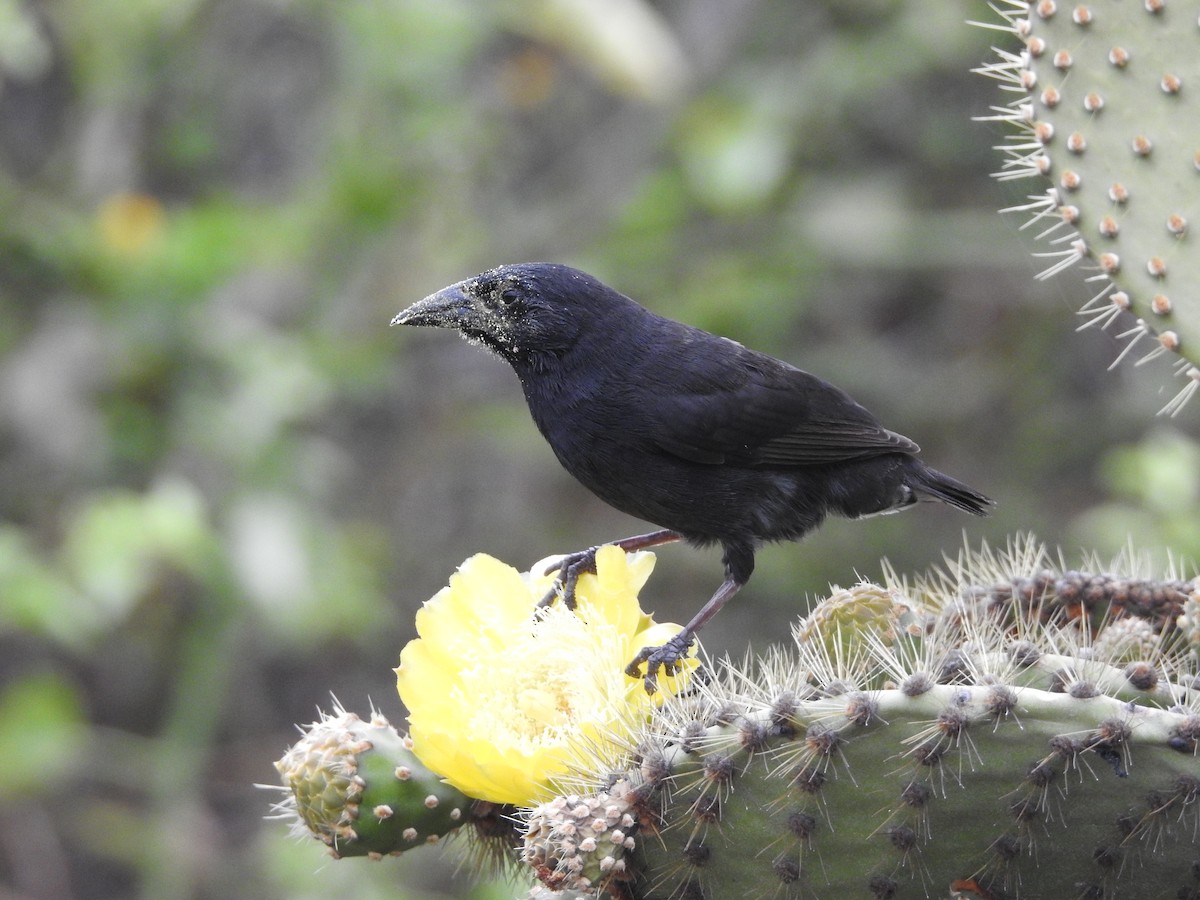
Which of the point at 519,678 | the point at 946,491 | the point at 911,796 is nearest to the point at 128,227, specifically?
the point at 946,491

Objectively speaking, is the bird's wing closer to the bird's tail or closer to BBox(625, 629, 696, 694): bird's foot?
the bird's tail

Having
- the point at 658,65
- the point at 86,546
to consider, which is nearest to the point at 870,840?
the point at 86,546

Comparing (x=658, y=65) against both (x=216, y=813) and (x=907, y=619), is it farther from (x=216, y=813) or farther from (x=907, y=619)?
(x=216, y=813)

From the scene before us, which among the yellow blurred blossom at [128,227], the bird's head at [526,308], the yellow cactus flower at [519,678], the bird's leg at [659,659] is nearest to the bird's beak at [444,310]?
the bird's head at [526,308]

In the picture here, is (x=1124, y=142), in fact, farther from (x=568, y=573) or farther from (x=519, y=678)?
(x=519, y=678)

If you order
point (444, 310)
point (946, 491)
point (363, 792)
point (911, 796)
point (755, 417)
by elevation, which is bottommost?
point (911, 796)

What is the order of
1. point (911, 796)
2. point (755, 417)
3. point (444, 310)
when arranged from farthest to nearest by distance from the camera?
point (755, 417)
point (444, 310)
point (911, 796)
